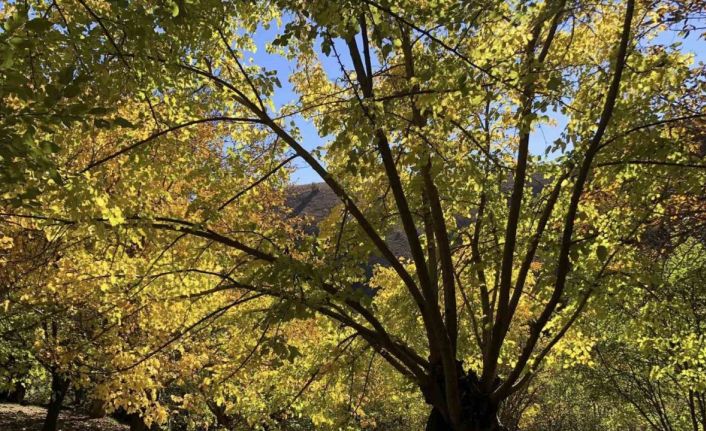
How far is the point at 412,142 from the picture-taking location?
166 inches

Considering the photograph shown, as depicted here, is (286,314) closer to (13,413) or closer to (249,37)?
(249,37)

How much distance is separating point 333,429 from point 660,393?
10.4 m

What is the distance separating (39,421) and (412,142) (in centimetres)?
1923

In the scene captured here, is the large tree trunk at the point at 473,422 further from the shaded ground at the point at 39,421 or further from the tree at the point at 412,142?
the shaded ground at the point at 39,421

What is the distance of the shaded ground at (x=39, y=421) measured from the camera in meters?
16.3

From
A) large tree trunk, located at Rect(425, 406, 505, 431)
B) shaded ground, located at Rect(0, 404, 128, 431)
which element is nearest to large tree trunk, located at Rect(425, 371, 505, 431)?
large tree trunk, located at Rect(425, 406, 505, 431)

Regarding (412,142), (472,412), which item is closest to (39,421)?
(472,412)

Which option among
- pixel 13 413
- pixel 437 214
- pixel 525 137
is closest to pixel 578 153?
pixel 525 137

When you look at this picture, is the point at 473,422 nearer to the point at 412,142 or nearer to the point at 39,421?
the point at 412,142

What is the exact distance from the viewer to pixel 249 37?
5773 mm

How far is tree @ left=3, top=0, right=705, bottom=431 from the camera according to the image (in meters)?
3.69

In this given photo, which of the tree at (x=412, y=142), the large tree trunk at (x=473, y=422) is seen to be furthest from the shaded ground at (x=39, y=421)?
the large tree trunk at (x=473, y=422)

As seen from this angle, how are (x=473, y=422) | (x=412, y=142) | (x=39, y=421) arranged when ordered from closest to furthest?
(x=412, y=142) < (x=473, y=422) < (x=39, y=421)

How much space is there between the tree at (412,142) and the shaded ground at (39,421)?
14.5m
